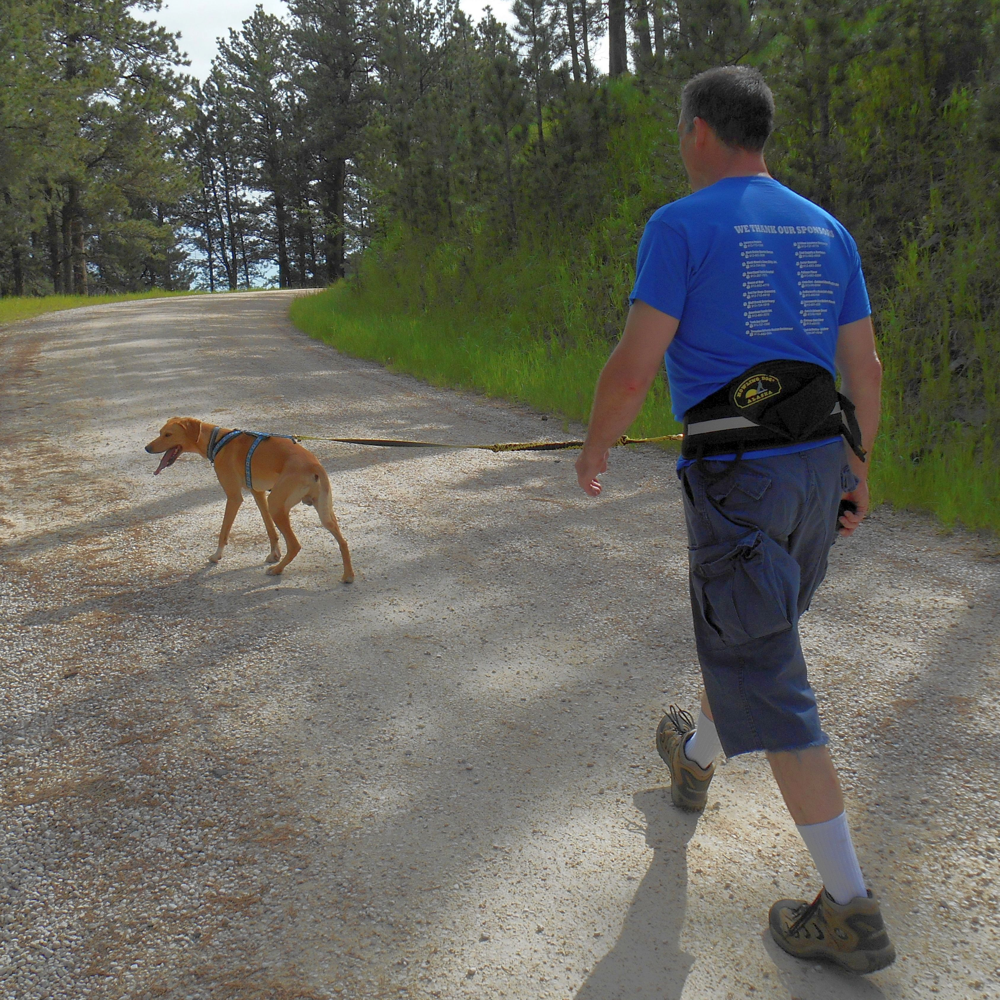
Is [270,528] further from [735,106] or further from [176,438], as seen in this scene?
[735,106]

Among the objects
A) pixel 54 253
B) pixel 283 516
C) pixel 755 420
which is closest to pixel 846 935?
pixel 755 420

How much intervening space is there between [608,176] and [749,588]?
13.6 metres

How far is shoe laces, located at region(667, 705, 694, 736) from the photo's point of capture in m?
2.95

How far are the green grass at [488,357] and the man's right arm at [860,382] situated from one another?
5442 millimetres

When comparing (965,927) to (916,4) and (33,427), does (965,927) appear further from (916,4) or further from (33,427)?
(916,4)

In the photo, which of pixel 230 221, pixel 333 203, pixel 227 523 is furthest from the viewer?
pixel 230 221

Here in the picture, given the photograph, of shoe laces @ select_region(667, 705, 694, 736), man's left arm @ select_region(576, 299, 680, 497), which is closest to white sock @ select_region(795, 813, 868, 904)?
shoe laces @ select_region(667, 705, 694, 736)

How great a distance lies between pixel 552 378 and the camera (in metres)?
10.0

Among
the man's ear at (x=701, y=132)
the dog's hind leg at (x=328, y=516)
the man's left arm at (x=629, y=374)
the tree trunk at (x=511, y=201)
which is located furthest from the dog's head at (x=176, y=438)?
the tree trunk at (x=511, y=201)

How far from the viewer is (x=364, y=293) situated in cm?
2030

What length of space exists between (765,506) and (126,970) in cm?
205

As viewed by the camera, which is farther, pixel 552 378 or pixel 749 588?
pixel 552 378

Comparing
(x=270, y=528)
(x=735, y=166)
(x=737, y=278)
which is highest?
(x=735, y=166)

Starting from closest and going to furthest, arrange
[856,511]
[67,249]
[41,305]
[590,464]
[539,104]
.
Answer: [590,464] < [856,511] < [539,104] < [41,305] < [67,249]
